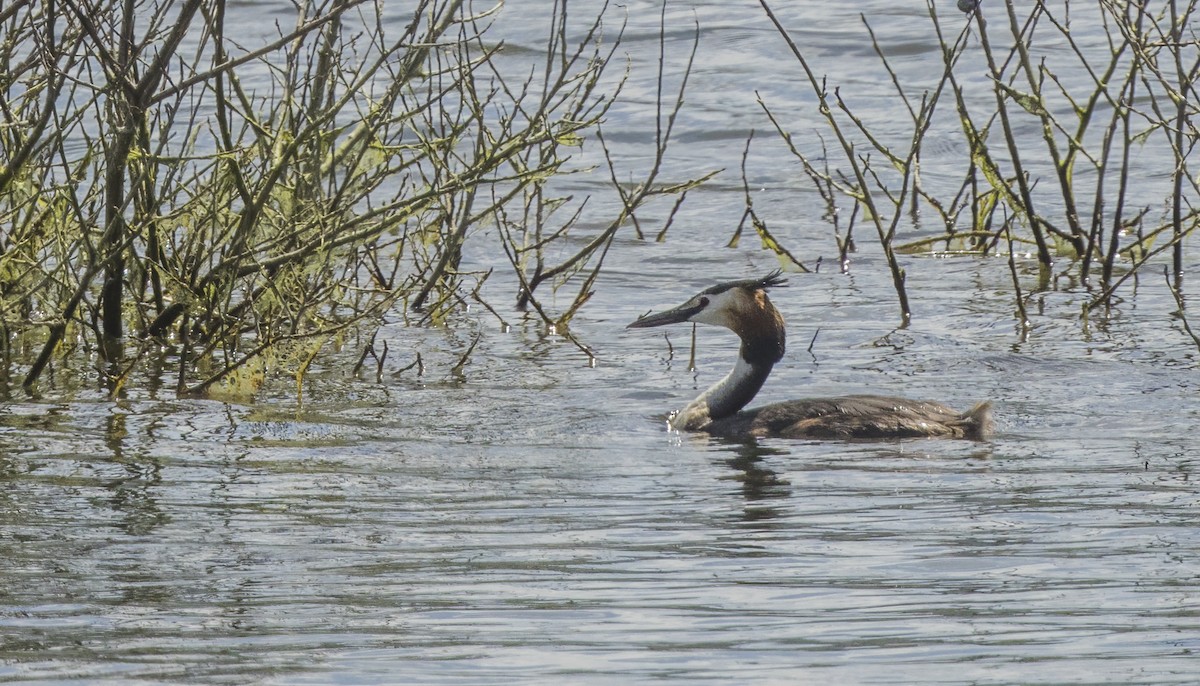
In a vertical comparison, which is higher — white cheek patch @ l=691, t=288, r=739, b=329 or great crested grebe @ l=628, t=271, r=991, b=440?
white cheek patch @ l=691, t=288, r=739, b=329

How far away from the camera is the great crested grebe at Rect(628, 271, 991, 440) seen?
7992mm

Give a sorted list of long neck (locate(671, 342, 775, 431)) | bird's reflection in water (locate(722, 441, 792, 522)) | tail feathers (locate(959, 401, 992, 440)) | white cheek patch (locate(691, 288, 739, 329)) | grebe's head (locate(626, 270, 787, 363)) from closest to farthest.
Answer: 1. bird's reflection in water (locate(722, 441, 792, 522))
2. tail feathers (locate(959, 401, 992, 440))
3. long neck (locate(671, 342, 775, 431))
4. grebe's head (locate(626, 270, 787, 363))
5. white cheek patch (locate(691, 288, 739, 329))

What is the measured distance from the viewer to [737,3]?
21391 mm

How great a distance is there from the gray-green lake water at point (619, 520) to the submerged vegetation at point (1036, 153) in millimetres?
647

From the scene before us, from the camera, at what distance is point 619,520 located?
605 centimetres

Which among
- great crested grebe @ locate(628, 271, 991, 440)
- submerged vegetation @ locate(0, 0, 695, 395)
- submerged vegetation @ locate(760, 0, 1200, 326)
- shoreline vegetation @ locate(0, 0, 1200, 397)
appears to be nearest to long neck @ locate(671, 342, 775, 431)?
great crested grebe @ locate(628, 271, 991, 440)

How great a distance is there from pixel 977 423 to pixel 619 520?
2.37 metres

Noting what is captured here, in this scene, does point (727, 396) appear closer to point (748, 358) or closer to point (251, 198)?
point (748, 358)

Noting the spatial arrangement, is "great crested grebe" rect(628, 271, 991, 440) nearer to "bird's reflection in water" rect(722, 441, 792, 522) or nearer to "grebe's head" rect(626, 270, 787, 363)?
"grebe's head" rect(626, 270, 787, 363)

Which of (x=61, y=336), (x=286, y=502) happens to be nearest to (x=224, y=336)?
(x=61, y=336)

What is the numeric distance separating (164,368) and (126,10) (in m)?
2.54

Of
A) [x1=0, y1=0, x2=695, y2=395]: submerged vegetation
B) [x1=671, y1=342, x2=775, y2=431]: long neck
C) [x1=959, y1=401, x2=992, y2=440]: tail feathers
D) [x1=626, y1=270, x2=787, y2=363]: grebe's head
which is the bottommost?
[x1=671, y1=342, x2=775, y2=431]: long neck

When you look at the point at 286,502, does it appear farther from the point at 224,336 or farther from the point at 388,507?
the point at 224,336

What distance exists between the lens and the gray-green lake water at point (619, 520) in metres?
4.49
